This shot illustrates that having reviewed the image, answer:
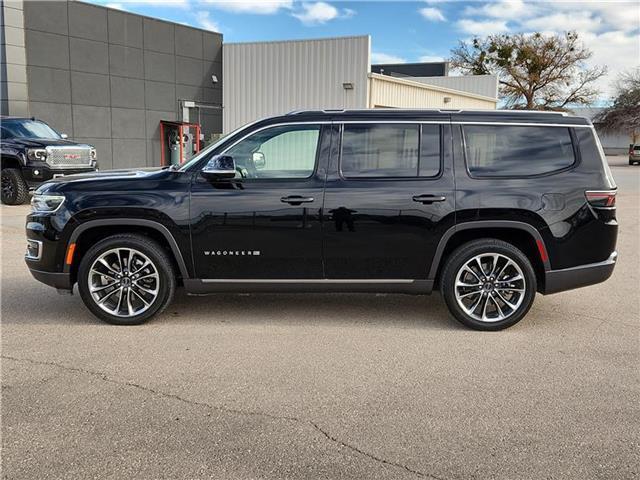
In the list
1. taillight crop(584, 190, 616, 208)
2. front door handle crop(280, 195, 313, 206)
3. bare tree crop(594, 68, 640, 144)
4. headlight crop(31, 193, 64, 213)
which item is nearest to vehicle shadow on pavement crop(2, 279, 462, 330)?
headlight crop(31, 193, 64, 213)

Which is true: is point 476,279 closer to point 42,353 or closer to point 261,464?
point 261,464

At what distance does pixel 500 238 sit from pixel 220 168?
2.56m

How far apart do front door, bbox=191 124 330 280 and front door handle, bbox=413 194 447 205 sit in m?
0.83

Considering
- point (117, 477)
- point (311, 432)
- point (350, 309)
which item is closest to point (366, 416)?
point (311, 432)

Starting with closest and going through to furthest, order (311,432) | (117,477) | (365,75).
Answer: (117,477) → (311,432) → (365,75)

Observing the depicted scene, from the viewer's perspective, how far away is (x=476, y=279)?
17.0ft

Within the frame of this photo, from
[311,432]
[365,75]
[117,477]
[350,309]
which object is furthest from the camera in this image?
[365,75]

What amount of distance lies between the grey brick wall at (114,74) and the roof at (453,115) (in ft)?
57.8

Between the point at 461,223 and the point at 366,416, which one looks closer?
the point at 366,416

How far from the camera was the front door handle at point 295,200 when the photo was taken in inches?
198

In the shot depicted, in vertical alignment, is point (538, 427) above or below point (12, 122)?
below

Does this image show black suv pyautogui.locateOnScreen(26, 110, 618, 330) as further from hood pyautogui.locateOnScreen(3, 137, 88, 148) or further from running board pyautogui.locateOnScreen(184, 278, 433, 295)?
hood pyautogui.locateOnScreen(3, 137, 88, 148)

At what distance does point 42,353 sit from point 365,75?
641 inches

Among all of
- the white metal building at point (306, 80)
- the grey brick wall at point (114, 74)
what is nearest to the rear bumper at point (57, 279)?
the white metal building at point (306, 80)
